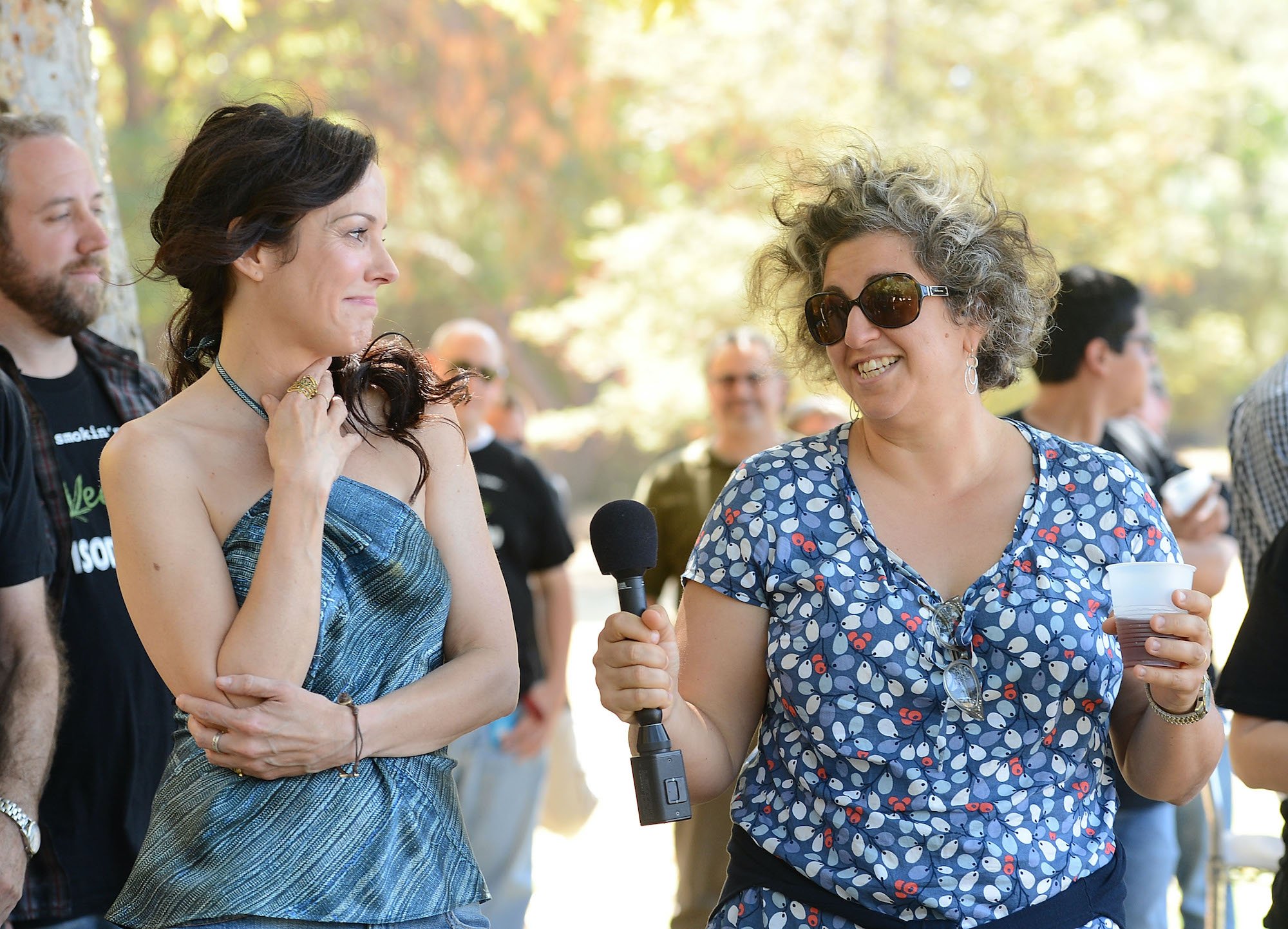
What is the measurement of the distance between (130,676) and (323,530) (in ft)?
3.76

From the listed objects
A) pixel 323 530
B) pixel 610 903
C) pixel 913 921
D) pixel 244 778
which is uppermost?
pixel 323 530

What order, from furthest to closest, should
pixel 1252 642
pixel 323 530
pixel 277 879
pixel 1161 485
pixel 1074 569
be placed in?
pixel 1161 485 → pixel 1252 642 → pixel 1074 569 → pixel 323 530 → pixel 277 879

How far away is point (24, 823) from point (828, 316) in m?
2.01

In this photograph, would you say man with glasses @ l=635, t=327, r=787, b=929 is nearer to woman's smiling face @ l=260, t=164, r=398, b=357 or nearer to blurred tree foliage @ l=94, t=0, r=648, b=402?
woman's smiling face @ l=260, t=164, r=398, b=357

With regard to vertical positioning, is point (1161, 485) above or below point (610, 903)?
above

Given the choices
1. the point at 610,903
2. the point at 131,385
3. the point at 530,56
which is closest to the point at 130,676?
the point at 131,385

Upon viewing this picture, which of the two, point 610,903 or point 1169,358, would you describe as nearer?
point 610,903

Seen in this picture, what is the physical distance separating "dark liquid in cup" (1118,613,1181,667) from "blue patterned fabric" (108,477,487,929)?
4.14ft

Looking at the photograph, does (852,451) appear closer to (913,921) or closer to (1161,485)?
(913,921)

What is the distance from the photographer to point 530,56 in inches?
851

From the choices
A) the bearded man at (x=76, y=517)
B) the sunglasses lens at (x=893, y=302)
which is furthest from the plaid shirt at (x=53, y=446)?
the sunglasses lens at (x=893, y=302)

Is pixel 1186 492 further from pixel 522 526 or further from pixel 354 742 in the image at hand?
pixel 354 742

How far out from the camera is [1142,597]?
7.96 ft

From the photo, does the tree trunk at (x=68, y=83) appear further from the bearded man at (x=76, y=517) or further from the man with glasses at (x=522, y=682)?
the man with glasses at (x=522, y=682)
